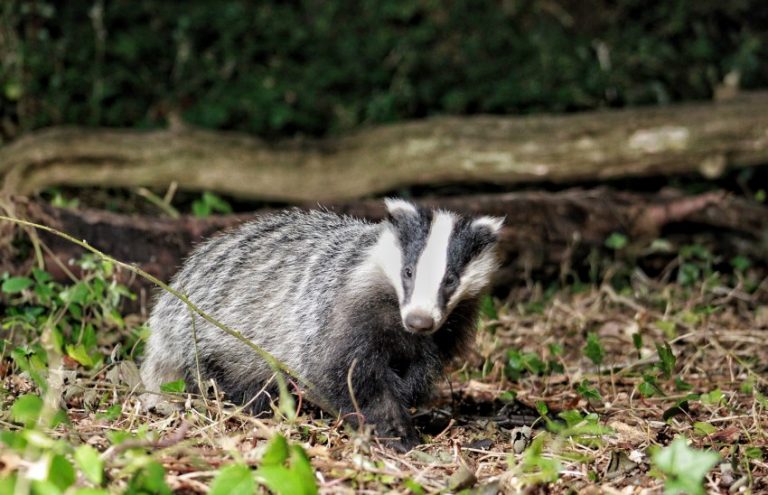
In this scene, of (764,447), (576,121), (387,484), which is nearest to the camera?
(387,484)

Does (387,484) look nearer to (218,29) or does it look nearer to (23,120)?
(23,120)

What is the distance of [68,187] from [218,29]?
298cm

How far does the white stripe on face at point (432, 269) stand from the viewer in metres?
3.45

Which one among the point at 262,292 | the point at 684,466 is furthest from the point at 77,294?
the point at 684,466

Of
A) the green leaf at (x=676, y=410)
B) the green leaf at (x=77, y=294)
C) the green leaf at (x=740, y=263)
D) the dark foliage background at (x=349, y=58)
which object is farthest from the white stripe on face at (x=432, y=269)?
the dark foliage background at (x=349, y=58)

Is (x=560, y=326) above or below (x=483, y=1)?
below

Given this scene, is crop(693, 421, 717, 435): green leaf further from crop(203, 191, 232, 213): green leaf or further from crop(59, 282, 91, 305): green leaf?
crop(203, 191, 232, 213): green leaf

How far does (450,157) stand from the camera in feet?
22.0

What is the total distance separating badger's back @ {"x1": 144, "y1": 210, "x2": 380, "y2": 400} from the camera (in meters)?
3.94

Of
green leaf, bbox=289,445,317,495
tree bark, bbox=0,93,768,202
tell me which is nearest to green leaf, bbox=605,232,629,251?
tree bark, bbox=0,93,768,202

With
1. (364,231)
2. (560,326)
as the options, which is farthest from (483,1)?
(364,231)

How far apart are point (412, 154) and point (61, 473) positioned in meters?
4.47

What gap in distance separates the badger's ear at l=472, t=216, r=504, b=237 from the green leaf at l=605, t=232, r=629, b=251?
2.33 m

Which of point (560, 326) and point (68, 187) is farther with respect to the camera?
point (68, 187)
